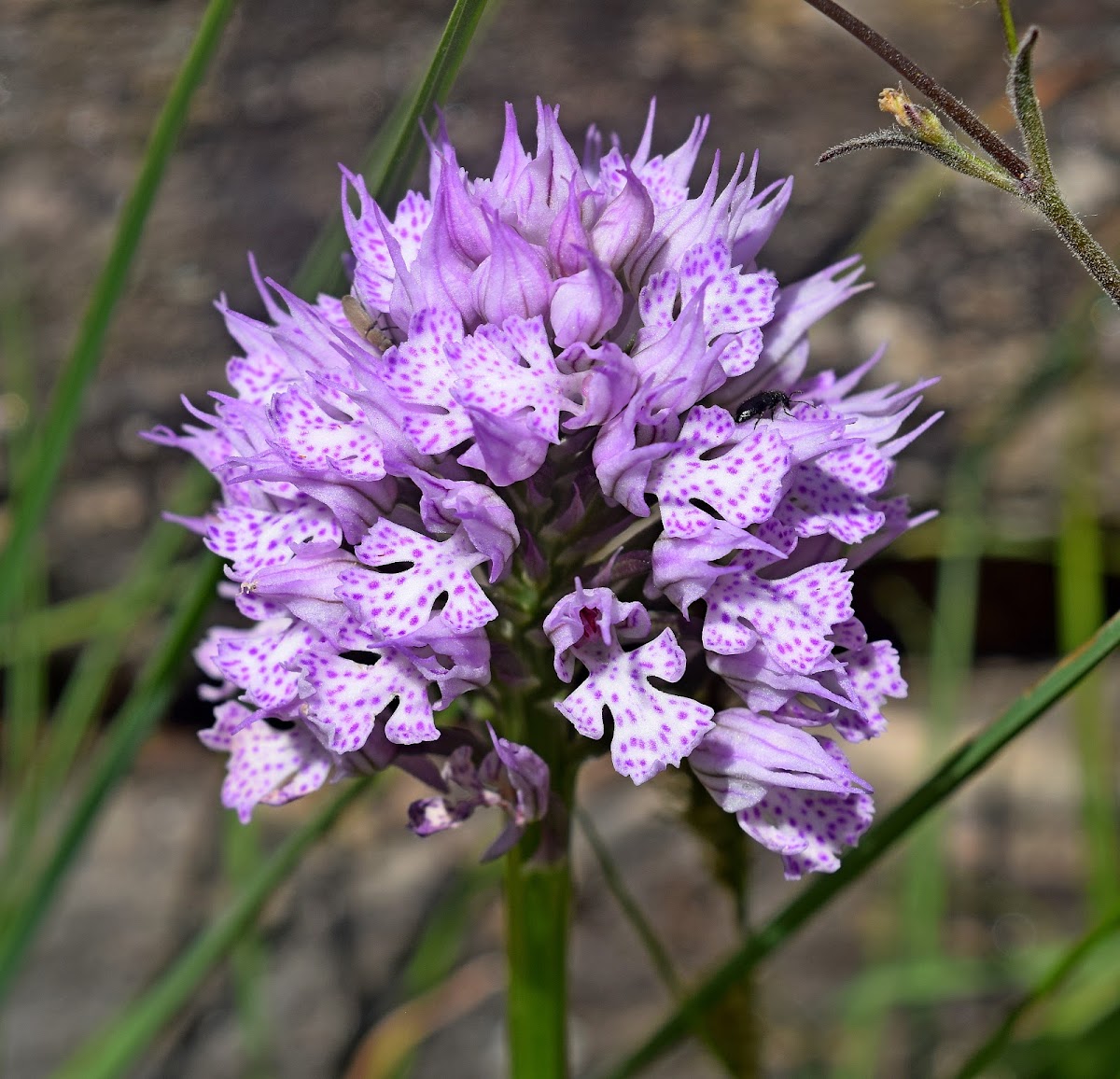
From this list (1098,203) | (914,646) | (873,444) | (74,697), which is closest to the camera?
(873,444)

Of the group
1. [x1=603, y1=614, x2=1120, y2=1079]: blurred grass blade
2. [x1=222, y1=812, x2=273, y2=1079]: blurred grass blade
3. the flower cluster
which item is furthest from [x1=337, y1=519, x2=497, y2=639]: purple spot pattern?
[x1=222, y1=812, x2=273, y2=1079]: blurred grass blade

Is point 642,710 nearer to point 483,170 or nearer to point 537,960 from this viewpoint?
point 537,960

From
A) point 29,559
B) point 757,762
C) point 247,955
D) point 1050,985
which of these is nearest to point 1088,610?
point 1050,985

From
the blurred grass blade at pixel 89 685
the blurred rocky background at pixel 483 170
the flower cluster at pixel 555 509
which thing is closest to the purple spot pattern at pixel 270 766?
the flower cluster at pixel 555 509

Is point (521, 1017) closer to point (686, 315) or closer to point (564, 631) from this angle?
point (564, 631)

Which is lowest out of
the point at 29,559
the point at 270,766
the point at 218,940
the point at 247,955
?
the point at 247,955

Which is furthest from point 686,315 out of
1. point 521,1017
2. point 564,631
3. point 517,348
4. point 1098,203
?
point 1098,203
